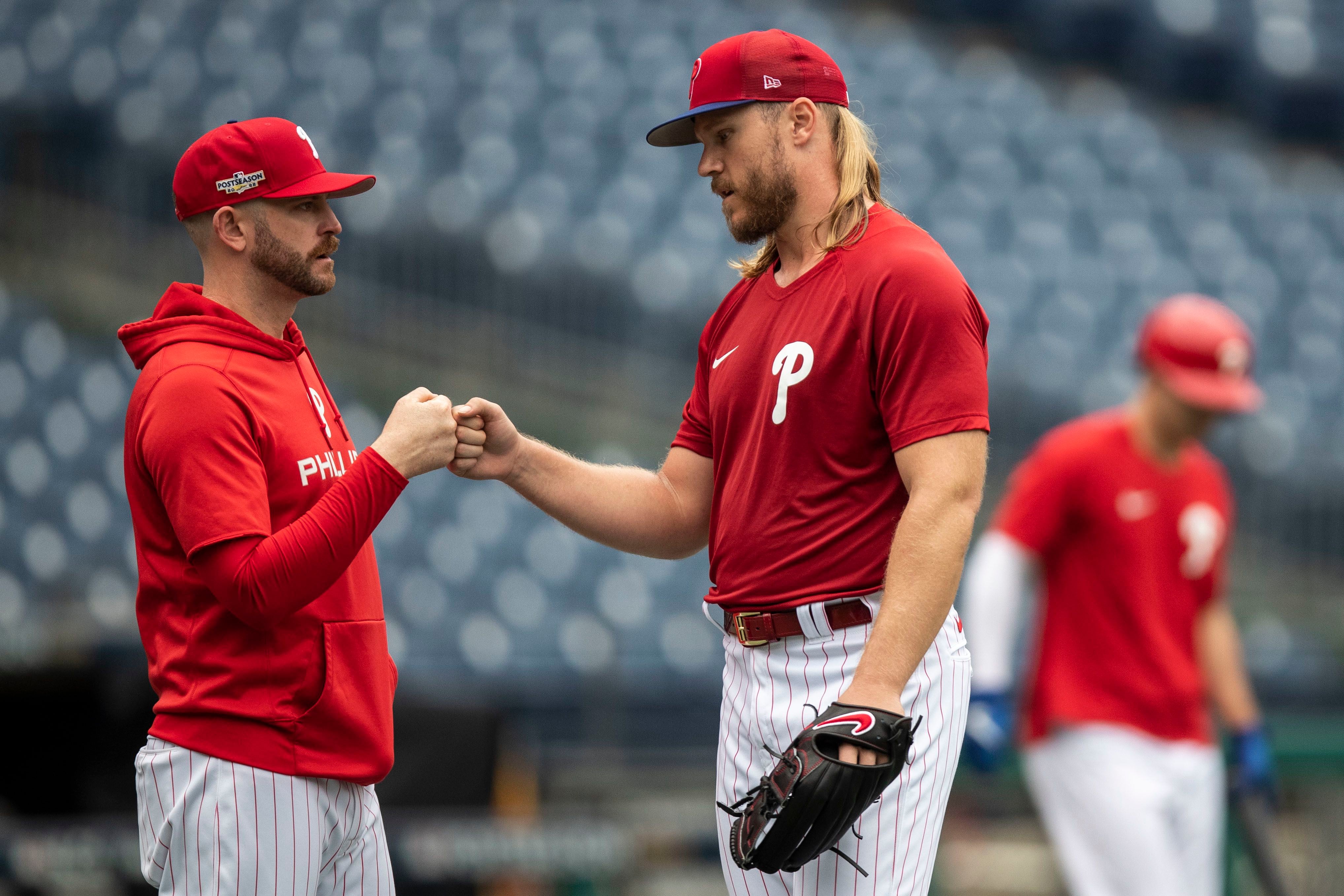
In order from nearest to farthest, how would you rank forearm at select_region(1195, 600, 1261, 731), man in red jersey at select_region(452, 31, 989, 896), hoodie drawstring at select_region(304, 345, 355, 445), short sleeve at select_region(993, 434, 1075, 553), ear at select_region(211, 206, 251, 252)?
man in red jersey at select_region(452, 31, 989, 896) → ear at select_region(211, 206, 251, 252) → hoodie drawstring at select_region(304, 345, 355, 445) → short sleeve at select_region(993, 434, 1075, 553) → forearm at select_region(1195, 600, 1261, 731)

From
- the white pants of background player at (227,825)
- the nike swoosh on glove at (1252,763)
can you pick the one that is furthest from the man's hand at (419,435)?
the nike swoosh on glove at (1252,763)

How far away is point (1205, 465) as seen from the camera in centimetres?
438

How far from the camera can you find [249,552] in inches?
82.4

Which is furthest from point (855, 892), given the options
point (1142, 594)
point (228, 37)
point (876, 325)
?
point (228, 37)

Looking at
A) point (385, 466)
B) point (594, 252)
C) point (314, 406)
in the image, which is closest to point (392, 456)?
point (385, 466)

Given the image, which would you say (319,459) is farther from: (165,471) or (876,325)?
(876,325)

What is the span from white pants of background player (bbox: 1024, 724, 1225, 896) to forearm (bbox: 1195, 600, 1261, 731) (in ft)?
0.91

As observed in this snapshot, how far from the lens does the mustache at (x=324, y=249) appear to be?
2.38m

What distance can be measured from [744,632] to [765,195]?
0.76 m

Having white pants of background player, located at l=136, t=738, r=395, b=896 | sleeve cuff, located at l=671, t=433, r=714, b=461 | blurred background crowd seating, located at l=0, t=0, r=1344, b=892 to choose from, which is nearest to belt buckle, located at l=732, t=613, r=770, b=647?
sleeve cuff, located at l=671, t=433, r=714, b=461

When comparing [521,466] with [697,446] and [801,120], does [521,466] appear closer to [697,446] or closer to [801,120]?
[697,446]

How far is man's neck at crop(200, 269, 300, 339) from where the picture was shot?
7.79 feet

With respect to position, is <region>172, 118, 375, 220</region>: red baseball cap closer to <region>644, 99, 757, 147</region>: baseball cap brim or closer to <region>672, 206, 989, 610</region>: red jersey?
<region>644, 99, 757, 147</region>: baseball cap brim

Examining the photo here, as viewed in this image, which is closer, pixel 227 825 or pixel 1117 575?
pixel 227 825
